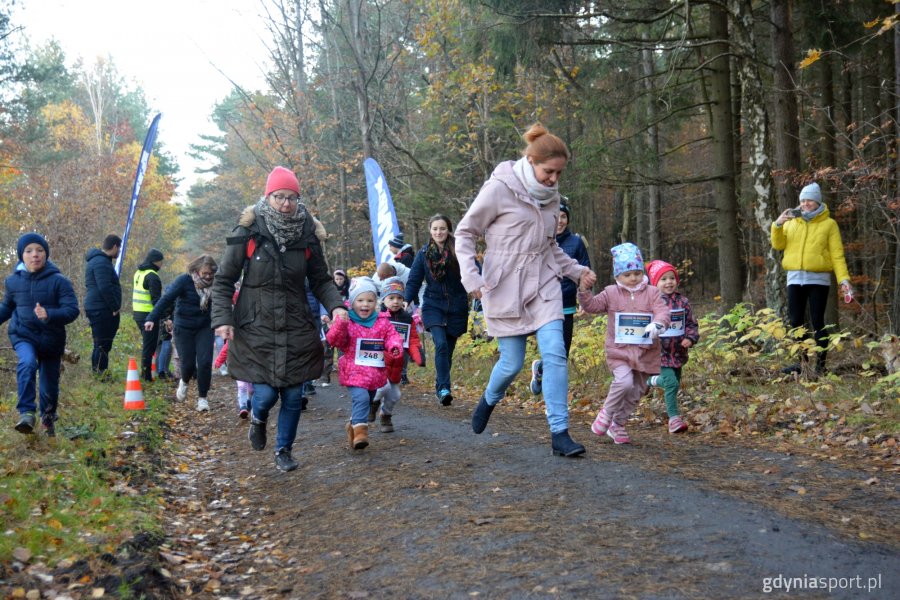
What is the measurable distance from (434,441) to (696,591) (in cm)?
440

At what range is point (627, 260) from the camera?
686 cm

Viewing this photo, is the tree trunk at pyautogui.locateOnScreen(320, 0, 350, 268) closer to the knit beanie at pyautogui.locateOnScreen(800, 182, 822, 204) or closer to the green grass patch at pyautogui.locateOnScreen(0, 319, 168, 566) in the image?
the green grass patch at pyautogui.locateOnScreen(0, 319, 168, 566)

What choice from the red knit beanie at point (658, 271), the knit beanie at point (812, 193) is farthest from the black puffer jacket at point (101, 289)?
the knit beanie at point (812, 193)

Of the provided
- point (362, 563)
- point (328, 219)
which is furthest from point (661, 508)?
point (328, 219)

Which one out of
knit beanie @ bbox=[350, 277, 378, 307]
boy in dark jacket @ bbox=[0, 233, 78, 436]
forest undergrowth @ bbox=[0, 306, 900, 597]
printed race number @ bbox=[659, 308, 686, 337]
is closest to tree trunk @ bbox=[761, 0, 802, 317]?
forest undergrowth @ bbox=[0, 306, 900, 597]

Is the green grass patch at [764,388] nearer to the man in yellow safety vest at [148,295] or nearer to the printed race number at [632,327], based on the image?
the printed race number at [632,327]

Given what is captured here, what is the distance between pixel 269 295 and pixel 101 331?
7213mm

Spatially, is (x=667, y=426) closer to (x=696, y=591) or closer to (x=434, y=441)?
(x=434, y=441)

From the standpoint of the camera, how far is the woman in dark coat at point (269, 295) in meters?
6.43

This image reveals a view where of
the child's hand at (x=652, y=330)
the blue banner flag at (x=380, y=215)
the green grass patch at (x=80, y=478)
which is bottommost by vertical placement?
the green grass patch at (x=80, y=478)

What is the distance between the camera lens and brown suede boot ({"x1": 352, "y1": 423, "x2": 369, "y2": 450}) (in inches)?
287

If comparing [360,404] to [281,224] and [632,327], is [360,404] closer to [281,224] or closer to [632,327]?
[281,224]

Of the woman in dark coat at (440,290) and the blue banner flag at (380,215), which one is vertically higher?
the blue banner flag at (380,215)

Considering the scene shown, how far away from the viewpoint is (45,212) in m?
28.2
